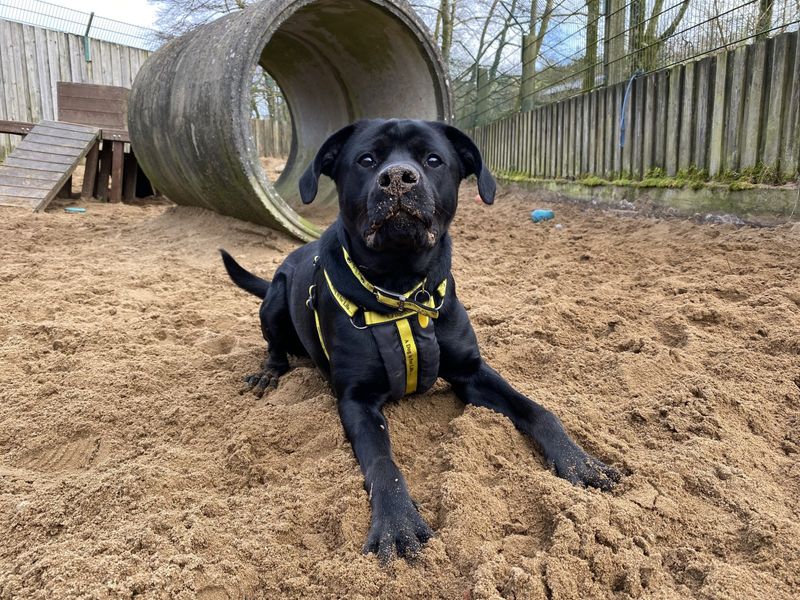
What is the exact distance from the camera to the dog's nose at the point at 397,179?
211 centimetres

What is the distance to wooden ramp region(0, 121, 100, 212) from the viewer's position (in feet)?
24.5

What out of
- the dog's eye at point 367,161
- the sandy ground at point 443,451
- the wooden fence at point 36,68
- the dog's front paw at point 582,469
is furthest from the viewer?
the wooden fence at point 36,68

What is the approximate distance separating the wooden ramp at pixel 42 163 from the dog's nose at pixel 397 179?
22.1 feet

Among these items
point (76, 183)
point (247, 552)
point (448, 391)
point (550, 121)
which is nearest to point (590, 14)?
point (550, 121)

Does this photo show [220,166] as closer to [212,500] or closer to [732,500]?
[212,500]

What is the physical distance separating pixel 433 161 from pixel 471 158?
0.85ft

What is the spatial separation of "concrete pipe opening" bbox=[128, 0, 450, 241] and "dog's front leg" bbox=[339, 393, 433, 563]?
11.4ft

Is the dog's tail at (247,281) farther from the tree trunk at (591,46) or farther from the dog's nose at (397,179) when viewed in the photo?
the tree trunk at (591,46)

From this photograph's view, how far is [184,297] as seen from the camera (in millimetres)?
4105

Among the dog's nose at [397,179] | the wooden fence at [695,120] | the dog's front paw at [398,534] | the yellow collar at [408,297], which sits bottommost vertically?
the dog's front paw at [398,534]

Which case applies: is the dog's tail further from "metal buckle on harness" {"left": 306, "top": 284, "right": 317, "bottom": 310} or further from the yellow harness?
the yellow harness

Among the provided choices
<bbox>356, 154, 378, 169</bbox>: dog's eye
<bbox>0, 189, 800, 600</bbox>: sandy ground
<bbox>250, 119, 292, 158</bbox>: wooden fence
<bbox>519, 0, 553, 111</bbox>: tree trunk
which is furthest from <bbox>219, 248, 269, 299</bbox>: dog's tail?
<bbox>250, 119, 292, 158</bbox>: wooden fence

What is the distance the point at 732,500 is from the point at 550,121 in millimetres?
7319

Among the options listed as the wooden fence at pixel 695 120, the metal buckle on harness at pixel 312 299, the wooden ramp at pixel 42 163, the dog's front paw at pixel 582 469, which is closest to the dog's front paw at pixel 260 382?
the metal buckle on harness at pixel 312 299
